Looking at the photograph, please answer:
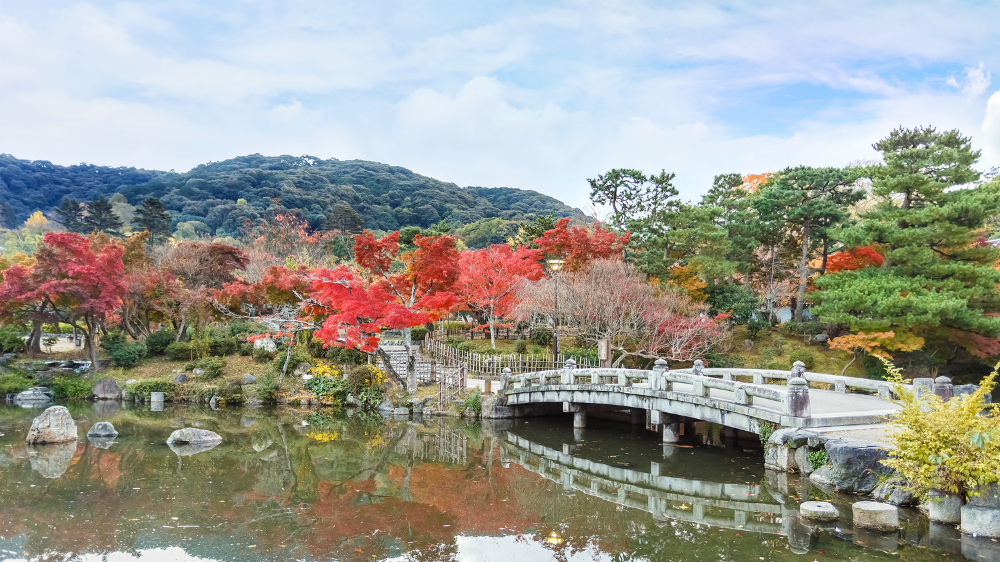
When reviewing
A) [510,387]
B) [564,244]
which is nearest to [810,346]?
[564,244]

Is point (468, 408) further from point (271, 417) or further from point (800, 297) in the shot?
point (800, 297)

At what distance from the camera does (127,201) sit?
197 feet

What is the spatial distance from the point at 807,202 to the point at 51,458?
2472cm

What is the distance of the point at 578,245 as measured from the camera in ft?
76.3

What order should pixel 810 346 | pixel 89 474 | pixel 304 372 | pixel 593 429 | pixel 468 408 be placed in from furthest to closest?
pixel 810 346, pixel 304 372, pixel 468 408, pixel 593 429, pixel 89 474

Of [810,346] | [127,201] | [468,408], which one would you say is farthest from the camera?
[127,201]

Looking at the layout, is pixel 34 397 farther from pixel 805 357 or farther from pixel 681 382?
pixel 805 357

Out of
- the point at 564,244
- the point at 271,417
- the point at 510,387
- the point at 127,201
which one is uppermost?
the point at 127,201

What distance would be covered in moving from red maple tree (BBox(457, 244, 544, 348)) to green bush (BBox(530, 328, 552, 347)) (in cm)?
135

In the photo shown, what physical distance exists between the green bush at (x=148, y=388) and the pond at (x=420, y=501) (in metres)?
4.91

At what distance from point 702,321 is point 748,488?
382 inches

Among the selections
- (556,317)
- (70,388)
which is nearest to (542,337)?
(556,317)

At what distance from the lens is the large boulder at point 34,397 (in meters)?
20.6

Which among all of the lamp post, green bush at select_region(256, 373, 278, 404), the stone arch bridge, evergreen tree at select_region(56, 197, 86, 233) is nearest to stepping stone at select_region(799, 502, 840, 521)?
the stone arch bridge
